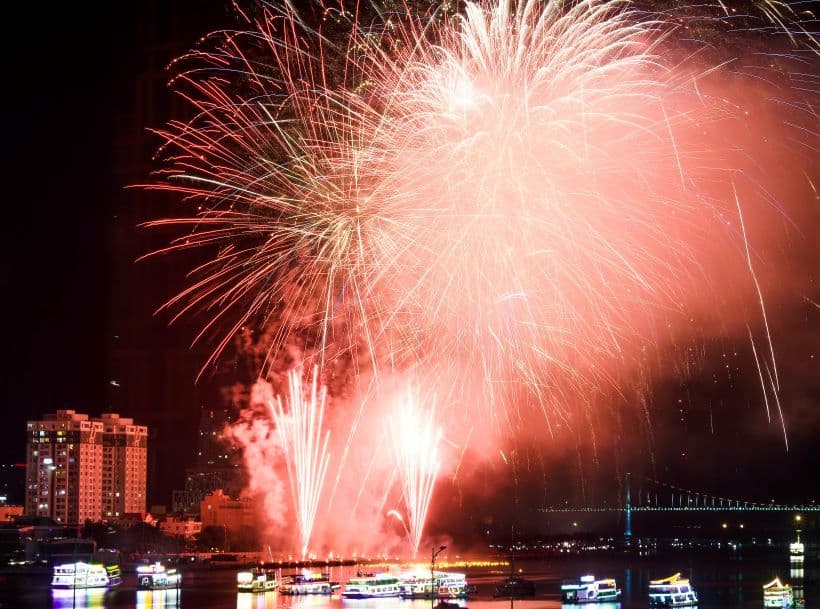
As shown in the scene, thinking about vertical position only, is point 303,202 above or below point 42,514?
above

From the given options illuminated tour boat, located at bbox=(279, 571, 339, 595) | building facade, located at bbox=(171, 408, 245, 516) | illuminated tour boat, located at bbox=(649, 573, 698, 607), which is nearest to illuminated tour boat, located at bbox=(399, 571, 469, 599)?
illuminated tour boat, located at bbox=(279, 571, 339, 595)

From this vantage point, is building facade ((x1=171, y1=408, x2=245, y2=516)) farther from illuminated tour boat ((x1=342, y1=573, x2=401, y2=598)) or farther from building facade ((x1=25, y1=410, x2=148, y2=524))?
illuminated tour boat ((x1=342, y1=573, x2=401, y2=598))

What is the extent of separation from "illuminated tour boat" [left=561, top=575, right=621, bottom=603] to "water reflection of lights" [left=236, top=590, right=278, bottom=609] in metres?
12.4

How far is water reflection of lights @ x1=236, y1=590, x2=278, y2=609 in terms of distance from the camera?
137 ft

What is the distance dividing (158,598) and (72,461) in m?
53.6

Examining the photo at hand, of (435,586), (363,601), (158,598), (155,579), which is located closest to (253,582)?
(155,579)

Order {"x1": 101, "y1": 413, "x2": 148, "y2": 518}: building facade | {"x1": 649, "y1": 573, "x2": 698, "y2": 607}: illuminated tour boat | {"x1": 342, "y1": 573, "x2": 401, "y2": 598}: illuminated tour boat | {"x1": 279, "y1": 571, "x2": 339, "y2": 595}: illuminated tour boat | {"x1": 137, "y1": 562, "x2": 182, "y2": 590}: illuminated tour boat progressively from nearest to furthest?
{"x1": 649, "y1": 573, "x2": 698, "y2": 607}: illuminated tour boat → {"x1": 342, "y1": 573, "x2": 401, "y2": 598}: illuminated tour boat → {"x1": 279, "y1": 571, "x2": 339, "y2": 595}: illuminated tour boat → {"x1": 137, "y1": 562, "x2": 182, "y2": 590}: illuminated tour boat → {"x1": 101, "y1": 413, "x2": 148, "y2": 518}: building facade

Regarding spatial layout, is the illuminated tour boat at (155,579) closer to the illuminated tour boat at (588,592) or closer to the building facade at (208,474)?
the illuminated tour boat at (588,592)

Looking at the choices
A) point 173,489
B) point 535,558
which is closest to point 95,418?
point 173,489

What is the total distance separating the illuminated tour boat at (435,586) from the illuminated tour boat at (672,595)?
7901mm

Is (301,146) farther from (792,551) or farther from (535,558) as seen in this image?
(792,551)

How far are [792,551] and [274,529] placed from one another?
6603 centimetres

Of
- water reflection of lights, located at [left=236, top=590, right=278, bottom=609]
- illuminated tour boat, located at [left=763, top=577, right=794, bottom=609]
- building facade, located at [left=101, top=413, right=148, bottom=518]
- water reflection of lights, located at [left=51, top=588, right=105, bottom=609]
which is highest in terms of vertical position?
building facade, located at [left=101, top=413, right=148, bottom=518]

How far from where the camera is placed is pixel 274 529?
6962 centimetres
